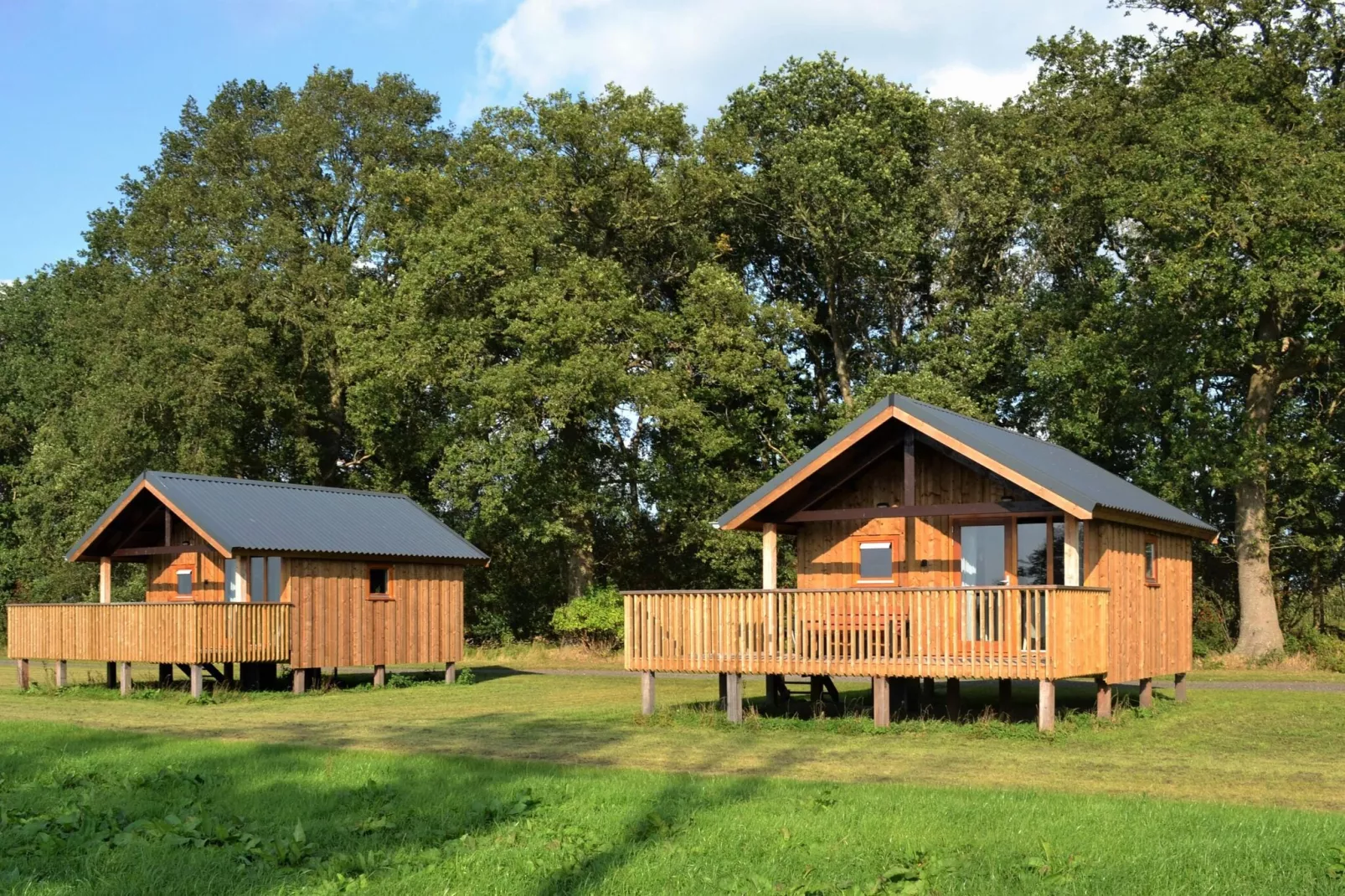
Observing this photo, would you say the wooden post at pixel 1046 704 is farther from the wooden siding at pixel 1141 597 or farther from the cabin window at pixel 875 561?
the cabin window at pixel 875 561

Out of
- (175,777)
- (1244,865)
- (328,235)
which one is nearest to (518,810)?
(175,777)

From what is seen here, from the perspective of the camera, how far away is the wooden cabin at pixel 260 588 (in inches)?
1125

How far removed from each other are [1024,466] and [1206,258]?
1539 cm

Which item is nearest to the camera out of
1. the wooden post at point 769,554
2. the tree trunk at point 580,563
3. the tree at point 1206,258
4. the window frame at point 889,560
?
the wooden post at point 769,554

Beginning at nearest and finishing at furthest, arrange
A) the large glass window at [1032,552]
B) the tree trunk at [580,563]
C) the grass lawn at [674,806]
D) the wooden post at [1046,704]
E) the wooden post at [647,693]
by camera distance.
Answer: the grass lawn at [674,806] → the wooden post at [1046,704] → the wooden post at [647,693] → the large glass window at [1032,552] → the tree trunk at [580,563]

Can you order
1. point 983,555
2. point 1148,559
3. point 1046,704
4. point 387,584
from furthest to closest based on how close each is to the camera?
1. point 387,584
2. point 1148,559
3. point 983,555
4. point 1046,704

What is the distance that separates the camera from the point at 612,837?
10469 millimetres

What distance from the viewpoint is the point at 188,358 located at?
46.2 metres

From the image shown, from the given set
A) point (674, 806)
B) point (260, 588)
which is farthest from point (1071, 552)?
point (260, 588)

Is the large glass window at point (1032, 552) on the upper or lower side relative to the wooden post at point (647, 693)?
upper

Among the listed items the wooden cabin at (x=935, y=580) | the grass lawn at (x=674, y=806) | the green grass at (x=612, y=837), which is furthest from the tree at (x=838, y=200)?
the green grass at (x=612, y=837)

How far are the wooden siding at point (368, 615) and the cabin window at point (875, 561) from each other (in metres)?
11.7

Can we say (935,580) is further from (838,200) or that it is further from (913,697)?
(838,200)

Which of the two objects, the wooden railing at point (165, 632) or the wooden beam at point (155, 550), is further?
the wooden beam at point (155, 550)
